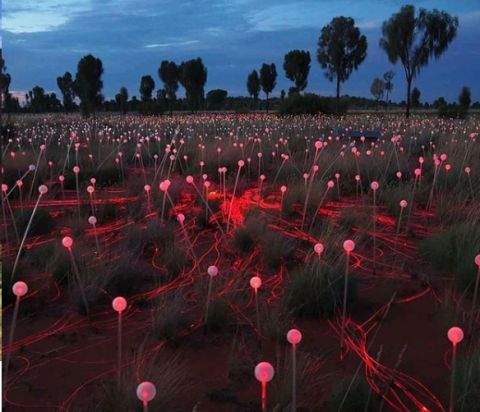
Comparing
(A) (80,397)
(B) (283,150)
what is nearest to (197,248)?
(A) (80,397)

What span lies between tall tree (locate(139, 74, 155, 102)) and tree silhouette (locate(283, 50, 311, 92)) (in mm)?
17590

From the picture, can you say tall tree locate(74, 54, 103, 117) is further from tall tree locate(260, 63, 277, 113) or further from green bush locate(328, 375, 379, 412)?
green bush locate(328, 375, 379, 412)

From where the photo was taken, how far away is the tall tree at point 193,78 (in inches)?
2040

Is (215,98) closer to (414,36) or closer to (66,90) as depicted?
(66,90)

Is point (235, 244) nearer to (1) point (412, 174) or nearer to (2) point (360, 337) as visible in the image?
(2) point (360, 337)

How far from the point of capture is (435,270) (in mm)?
4434

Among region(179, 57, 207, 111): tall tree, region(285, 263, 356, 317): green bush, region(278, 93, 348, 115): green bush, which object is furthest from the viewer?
region(179, 57, 207, 111): tall tree

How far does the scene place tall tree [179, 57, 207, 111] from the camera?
5181cm

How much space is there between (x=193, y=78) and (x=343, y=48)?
17.1 m

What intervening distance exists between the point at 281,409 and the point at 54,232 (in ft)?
12.2

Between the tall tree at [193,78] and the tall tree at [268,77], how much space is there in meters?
5.97

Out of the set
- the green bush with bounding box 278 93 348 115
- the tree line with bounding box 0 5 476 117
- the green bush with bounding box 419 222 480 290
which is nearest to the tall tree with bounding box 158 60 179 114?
the tree line with bounding box 0 5 476 117

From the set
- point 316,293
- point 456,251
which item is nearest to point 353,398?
point 316,293

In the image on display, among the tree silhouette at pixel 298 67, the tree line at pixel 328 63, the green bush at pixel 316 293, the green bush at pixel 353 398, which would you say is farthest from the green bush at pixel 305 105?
the green bush at pixel 353 398
